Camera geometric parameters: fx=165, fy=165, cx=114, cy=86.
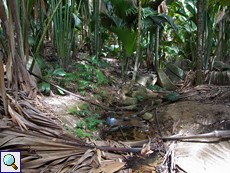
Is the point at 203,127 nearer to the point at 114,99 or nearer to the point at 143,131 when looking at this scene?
the point at 143,131

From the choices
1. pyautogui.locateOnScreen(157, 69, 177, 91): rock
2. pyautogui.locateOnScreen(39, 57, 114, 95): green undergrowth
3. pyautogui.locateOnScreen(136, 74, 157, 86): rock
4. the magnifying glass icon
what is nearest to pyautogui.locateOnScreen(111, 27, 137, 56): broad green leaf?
pyautogui.locateOnScreen(39, 57, 114, 95): green undergrowth

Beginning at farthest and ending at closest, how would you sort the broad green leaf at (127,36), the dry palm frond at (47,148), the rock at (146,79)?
the rock at (146,79)
the broad green leaf at (127,36)
the dry palm frond at (47,148)

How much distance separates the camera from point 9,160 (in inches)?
50.7

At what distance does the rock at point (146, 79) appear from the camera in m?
5.95

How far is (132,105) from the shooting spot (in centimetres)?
393

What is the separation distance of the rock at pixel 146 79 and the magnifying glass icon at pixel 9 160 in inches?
194

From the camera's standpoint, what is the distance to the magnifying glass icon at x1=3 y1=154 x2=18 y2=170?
1.27 m

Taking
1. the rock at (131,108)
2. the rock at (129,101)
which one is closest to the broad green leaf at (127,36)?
the rock at (129,101)

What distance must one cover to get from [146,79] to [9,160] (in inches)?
209

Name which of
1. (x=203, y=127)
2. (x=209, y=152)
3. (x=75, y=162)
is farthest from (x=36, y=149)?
(x=203, y=127)

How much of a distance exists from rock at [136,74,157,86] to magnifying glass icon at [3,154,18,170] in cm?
493

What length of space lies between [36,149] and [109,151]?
771 millimetres

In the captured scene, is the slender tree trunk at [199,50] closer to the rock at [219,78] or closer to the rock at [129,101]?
the rock at [219,78]

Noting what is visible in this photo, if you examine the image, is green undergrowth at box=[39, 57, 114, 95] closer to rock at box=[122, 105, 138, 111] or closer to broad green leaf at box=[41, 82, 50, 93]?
broad green leaf at box=[41, 82, 50, 93]
